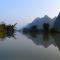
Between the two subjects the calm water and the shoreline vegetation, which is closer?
the calm water

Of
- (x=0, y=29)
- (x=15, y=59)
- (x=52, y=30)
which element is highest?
(x=52, y=30)

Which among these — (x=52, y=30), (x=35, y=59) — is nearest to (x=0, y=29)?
(x=52, y=30)

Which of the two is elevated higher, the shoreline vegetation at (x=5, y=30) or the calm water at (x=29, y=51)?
the shoreline vegetation at (x=5, y=30)

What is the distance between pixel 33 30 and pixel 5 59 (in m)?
69.7

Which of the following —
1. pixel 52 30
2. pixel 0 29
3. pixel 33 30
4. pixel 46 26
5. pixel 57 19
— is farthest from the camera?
pixel 57 19

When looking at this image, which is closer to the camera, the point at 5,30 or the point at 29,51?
the point at 29,51

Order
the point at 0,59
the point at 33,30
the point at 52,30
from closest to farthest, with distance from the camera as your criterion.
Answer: the point at 0,59 → the point at 52,30 → the point at 33,30

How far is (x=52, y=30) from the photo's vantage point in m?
65.7

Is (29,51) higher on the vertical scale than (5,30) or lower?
lower

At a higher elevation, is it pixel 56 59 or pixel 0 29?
pixel 0 29

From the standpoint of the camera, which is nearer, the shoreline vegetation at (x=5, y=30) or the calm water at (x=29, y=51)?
the calm water at (x=29, y=51)

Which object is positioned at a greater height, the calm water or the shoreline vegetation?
the shoreline vegetation

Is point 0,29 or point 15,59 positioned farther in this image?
point 0,29

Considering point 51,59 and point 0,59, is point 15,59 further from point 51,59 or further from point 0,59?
point 51,59
